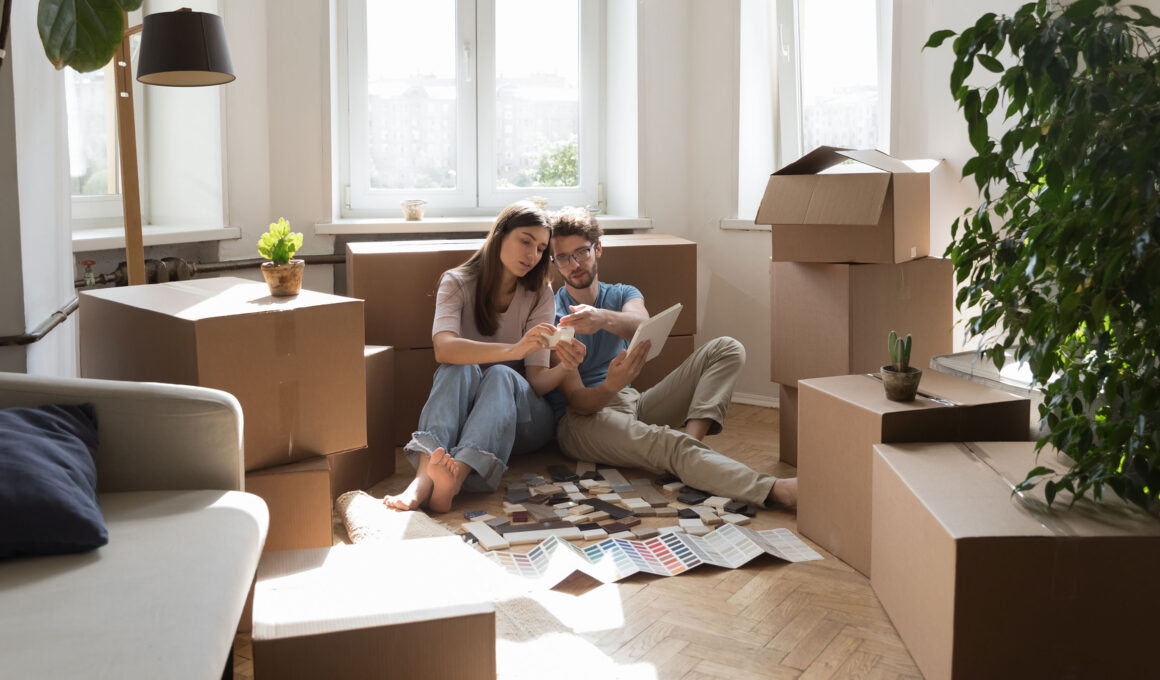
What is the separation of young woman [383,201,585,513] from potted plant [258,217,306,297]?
26.8 inches

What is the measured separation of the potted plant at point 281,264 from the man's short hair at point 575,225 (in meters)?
1.10

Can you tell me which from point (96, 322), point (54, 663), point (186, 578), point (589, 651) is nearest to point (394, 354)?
point (96, 322)

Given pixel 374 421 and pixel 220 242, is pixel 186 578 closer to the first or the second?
pixel 374 421

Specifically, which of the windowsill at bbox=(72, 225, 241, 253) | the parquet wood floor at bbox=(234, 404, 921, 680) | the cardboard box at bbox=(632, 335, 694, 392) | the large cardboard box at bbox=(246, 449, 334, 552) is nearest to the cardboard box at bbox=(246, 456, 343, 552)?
the large cardboard box at bbox=(246, 449, 334, 552)

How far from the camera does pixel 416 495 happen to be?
2752mm

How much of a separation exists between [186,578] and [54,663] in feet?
0.87

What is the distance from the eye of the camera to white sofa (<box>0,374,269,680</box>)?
1.15 metres

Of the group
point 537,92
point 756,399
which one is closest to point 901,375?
point 756,399

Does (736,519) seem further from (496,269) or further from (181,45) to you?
(181,45)

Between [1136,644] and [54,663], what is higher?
[54,663]

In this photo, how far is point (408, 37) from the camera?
451 centimetres

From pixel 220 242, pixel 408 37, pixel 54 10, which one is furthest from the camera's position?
pixel 408 37

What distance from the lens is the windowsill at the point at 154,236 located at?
3287mm

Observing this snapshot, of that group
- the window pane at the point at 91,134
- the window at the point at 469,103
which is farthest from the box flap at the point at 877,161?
the window pane at the point at 91,134
